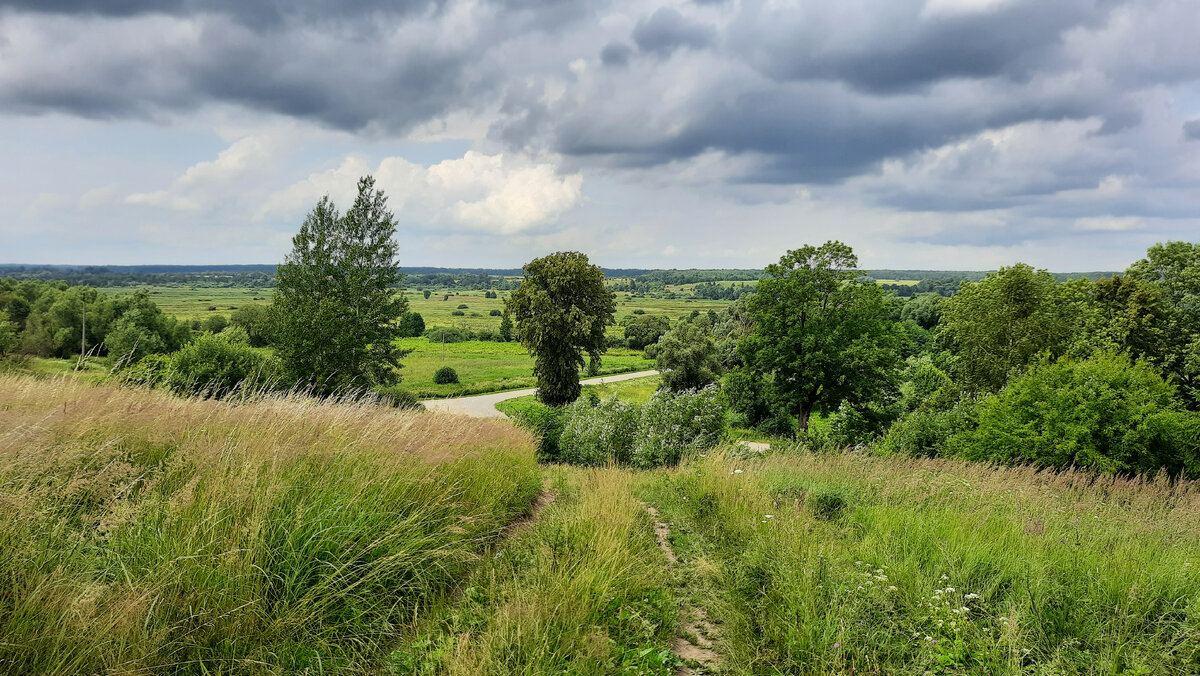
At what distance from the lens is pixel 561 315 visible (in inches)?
1443

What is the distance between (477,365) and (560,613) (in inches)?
2960

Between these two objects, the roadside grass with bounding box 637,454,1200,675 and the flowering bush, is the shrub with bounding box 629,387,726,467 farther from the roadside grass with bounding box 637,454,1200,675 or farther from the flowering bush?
the roadside grass with bounding box 637,454,1200,675

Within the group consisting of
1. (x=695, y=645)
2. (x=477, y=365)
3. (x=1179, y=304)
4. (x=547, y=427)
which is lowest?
(x=477, y=365)

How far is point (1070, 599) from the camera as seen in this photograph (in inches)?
177

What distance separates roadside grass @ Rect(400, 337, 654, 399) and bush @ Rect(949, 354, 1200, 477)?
40122 mm

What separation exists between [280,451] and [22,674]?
258cm

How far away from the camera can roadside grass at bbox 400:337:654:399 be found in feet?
196

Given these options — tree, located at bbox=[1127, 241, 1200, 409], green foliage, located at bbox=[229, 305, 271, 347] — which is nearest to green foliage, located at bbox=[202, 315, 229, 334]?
green foliage, located at bbox=[229, 305, 271, 347]

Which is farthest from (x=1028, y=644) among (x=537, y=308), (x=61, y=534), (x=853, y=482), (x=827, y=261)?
(x=537, y=308)

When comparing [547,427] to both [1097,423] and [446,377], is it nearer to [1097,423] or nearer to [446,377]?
→ [1097,423]

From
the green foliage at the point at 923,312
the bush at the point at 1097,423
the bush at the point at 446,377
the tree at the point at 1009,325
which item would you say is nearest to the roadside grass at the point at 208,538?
the bush at the point at 1097,423

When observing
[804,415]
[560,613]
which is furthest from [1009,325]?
[560,613]

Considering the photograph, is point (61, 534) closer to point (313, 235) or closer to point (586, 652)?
point (586, 652)

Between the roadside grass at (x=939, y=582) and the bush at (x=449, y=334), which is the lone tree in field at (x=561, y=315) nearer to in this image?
the roadside grass at (x=939, y=582)
